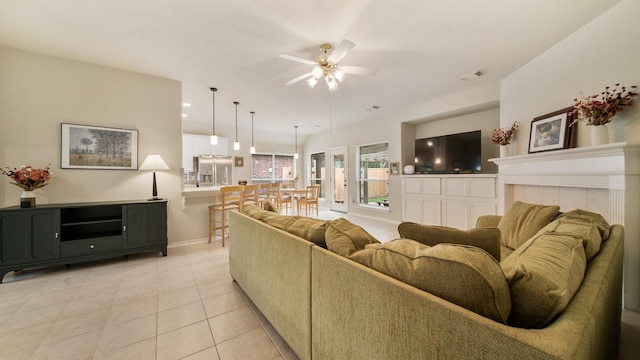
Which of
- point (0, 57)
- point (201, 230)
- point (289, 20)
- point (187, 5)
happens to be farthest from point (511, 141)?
point (0, 57)

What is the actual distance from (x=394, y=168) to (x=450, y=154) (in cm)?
122

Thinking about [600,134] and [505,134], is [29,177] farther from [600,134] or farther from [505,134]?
[505,134]

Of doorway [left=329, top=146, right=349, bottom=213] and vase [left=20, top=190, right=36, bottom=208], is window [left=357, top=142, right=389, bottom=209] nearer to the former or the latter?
doorway [left=329, top=146, right=349, bottom=213]

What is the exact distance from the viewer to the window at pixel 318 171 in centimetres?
782

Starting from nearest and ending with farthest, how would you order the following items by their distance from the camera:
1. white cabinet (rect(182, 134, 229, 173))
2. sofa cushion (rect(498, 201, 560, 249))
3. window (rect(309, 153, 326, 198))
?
sofa cushion (rect(498, 201, 560, 249)), white cabinet (rect(182, 134, 229, 173)), window (rect(309, 153, 326, 198))

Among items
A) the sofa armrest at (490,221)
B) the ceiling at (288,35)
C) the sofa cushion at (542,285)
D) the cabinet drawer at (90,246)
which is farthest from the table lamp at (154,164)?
the sofa armrest at (490,221)

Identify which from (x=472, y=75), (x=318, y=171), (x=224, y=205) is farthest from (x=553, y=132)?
(x=318, y=171)

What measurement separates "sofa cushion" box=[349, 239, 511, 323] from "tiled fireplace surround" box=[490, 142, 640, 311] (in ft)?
7.55

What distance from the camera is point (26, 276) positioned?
8.17 feet

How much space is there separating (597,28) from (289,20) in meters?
2.94

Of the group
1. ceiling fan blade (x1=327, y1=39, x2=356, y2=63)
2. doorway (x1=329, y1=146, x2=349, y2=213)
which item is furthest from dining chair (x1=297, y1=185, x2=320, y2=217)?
ceiling fan blade (x1=327, y1=39, x2=356, y2=63)

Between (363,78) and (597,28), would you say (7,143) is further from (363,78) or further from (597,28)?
(597,28)

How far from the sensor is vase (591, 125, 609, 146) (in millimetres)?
2080

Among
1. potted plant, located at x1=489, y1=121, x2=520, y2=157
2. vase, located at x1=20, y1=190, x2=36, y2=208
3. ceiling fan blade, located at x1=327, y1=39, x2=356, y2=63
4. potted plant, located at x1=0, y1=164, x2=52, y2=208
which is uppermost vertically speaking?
ceiling fan blade, located at x1=327, y1=39, x2=356, y2=63
